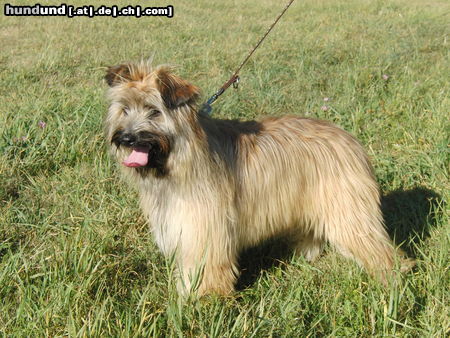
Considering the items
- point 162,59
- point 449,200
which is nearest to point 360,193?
point 449,200

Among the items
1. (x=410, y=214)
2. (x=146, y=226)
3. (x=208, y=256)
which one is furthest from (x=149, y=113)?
(x=410, y=214)

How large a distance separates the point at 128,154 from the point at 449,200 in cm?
246

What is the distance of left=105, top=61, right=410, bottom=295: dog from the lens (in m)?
2.79

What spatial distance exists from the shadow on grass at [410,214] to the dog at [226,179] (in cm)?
61

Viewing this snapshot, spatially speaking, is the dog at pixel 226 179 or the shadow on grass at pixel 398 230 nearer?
the dog at pixel 226 179

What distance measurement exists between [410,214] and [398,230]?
0.19 meters

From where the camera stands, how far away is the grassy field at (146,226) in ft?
9.04

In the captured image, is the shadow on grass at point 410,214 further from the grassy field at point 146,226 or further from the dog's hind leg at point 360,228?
the dog's hind leg at point 360,228

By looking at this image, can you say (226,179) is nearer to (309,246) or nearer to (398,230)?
(309,246)

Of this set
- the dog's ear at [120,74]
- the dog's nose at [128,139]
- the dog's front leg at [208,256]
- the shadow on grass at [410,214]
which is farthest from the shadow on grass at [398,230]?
the dog's ear at [120,74]

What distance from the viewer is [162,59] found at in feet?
24.7

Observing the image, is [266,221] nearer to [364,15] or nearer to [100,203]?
[100,203]

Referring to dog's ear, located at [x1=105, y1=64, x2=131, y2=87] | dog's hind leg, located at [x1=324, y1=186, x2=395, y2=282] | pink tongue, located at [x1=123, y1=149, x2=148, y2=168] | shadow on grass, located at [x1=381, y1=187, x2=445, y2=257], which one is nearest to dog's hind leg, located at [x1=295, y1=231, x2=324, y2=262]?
dog's hind leg, located at [x1=324, y1=186, x2=395, y2=282]

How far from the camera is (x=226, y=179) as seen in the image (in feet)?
9.96
